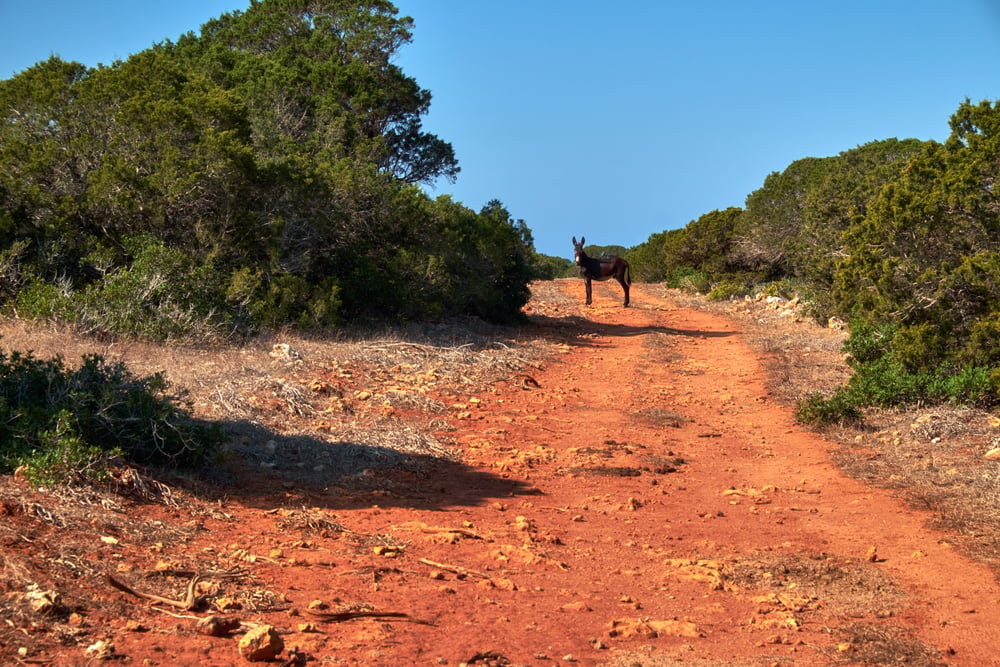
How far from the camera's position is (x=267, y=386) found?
9586mm

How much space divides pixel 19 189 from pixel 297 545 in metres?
9.46

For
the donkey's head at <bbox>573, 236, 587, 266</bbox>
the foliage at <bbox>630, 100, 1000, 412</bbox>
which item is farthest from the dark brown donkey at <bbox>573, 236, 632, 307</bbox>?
the foliage at <bbox>630, 100, 1000, 412</bbox>

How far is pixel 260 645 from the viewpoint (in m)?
3.83

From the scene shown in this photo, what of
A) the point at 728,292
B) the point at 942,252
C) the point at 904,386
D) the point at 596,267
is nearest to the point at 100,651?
the point at 904,386

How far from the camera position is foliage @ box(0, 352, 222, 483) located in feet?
18.8

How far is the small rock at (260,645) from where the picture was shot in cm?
383

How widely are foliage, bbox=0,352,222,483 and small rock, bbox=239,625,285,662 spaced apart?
239 centimetres

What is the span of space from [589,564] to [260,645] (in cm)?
263

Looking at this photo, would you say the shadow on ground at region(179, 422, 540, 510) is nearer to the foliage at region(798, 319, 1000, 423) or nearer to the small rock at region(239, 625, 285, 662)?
the small rock at region(239, 625, 285, 662)

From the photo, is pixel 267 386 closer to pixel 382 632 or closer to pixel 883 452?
pixel 382 632

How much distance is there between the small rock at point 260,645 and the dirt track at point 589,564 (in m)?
0.09

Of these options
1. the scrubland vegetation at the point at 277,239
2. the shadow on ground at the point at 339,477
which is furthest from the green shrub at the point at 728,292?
the shadow on ground at the point at 339,477

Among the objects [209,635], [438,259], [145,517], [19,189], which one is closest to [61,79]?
[19,189]

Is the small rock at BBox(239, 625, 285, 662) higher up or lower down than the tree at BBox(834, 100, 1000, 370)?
lower down
